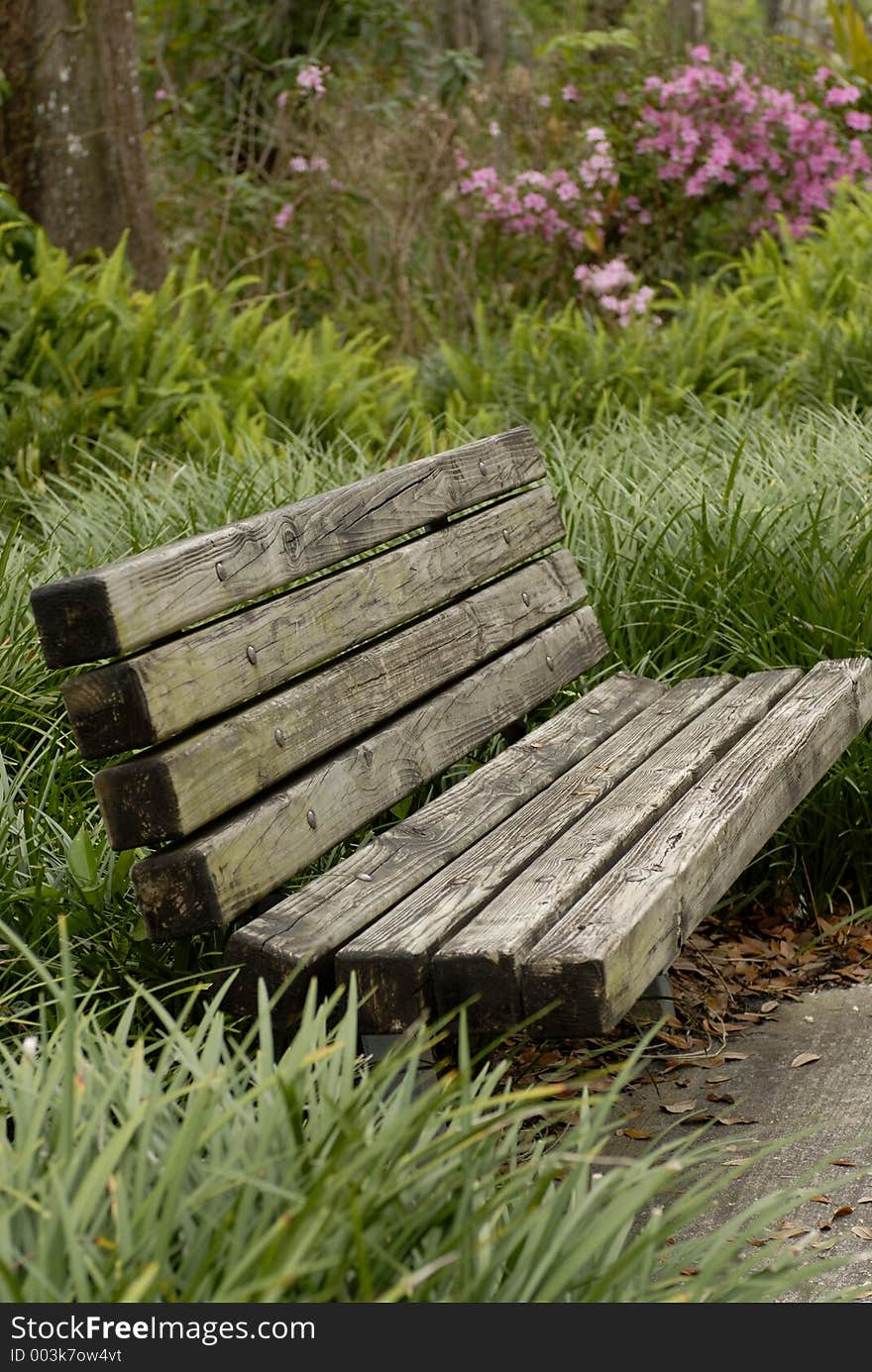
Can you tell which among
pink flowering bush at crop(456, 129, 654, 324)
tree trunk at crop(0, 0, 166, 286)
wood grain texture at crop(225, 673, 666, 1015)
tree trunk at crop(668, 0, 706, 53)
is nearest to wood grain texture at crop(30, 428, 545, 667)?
wood grain texture at crop(225, 673, 666, 1015)

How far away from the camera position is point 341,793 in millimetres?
2572

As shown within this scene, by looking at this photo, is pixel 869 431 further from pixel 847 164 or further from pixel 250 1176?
pixel 847 164

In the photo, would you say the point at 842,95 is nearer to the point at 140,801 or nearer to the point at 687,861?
the point at 687,861

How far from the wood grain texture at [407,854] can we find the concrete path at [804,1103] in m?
0.59

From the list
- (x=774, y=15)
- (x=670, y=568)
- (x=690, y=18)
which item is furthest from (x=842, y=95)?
(x=774, y=15)

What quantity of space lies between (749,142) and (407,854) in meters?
7.78

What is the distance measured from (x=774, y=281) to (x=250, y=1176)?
23.4 ft

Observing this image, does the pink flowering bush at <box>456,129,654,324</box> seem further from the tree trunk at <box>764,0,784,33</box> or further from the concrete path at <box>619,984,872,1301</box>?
the tree trunk at <box>764,0,784,33</box>

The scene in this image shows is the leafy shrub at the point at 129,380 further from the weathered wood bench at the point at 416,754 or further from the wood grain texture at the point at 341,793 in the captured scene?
the weathered wood bench at the point at 416,754

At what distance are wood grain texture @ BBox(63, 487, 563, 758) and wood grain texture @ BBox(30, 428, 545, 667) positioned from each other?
37 mm

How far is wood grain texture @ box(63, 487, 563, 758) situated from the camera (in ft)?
7.01
